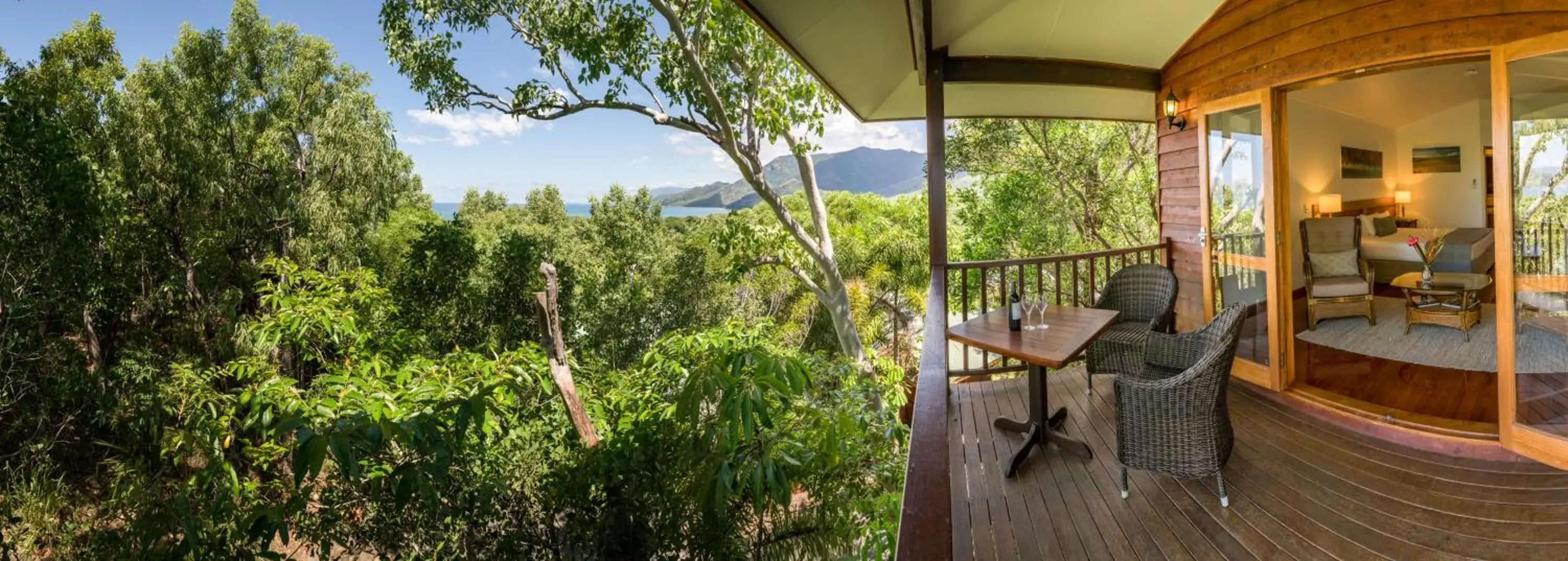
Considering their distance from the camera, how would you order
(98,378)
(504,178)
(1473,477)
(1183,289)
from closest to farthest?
1. (1473,477)
2. (1183,289)
3. (98,378)
4. (504,178)

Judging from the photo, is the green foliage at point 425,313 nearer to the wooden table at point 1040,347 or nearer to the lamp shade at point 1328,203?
the wooden table at point 1040,347

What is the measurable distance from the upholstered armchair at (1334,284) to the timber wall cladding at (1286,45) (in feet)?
5.11

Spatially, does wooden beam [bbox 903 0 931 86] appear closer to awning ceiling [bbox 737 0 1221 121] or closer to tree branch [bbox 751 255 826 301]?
awning ceiling [bbox 737 0 1221 121]

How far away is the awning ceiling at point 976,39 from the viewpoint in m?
3.27

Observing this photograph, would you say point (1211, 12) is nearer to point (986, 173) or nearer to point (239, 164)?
point (986, 173)

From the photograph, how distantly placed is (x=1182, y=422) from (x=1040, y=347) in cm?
60

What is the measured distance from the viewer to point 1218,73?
4.38 meters

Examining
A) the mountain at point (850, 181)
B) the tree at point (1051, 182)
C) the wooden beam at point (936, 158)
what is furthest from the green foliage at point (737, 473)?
the mountain at point (850, 181)

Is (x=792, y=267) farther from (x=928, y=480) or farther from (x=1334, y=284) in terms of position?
(x=928, y=480)

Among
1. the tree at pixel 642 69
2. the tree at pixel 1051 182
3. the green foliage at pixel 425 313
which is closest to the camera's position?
the green foliage at pixel 425 313

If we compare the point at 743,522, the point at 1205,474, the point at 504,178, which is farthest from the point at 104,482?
the point at 504,178

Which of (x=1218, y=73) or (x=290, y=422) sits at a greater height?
(x=1218, y=73)

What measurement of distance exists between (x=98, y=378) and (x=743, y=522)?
1351 centimetres

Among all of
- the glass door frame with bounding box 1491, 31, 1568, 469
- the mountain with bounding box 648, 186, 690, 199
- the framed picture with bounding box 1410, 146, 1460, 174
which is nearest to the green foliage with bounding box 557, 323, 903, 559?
the glass door frame with bounding box 1491, 31, 1568, 469
